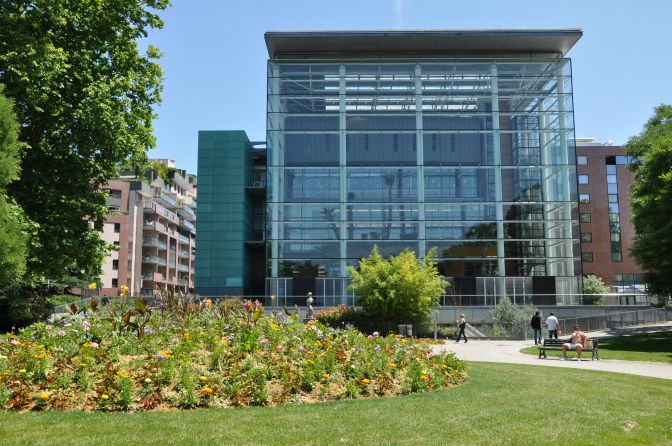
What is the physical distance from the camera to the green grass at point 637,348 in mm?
22531

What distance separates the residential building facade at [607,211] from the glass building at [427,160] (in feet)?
107

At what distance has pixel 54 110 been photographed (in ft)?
66.1

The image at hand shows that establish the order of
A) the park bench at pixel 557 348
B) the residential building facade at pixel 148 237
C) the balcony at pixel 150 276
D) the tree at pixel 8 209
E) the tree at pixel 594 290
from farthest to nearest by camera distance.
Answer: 1. the balcony at pixel 150 276
2. the residential building facade at pixel 148 237
3. the tree at pixel 594 290
4. the park bench at pixel 557 348
5. the tree at pixel 8 209

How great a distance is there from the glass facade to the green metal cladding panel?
8238mm

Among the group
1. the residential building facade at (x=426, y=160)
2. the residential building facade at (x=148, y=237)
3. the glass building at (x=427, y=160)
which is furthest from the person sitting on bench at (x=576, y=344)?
the residential building facade at (x=148, y=237)

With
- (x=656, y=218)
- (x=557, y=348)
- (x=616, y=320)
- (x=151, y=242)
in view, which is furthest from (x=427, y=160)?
(x=151, y=242)

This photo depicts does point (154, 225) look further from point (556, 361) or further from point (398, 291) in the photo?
point (556, 361)

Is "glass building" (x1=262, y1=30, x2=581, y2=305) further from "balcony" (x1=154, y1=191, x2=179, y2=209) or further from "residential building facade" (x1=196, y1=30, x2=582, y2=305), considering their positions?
"balcony" (x1=154, y1=191, x2=179, y2=209)

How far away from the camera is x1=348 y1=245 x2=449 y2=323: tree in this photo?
1312 inches

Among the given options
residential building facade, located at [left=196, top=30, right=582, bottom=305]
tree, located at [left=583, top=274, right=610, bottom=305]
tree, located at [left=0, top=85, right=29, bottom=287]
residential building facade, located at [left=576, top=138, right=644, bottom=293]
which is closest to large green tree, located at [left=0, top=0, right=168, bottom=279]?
tree, located at [left=0, top=85, right=29, bottom=287]

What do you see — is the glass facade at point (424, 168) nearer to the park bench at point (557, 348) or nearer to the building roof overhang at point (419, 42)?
the building roof overhang at point (419, 42)

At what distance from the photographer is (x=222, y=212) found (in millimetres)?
63500

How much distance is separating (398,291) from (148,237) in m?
62.3

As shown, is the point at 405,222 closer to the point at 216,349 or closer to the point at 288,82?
the point at 288,82
